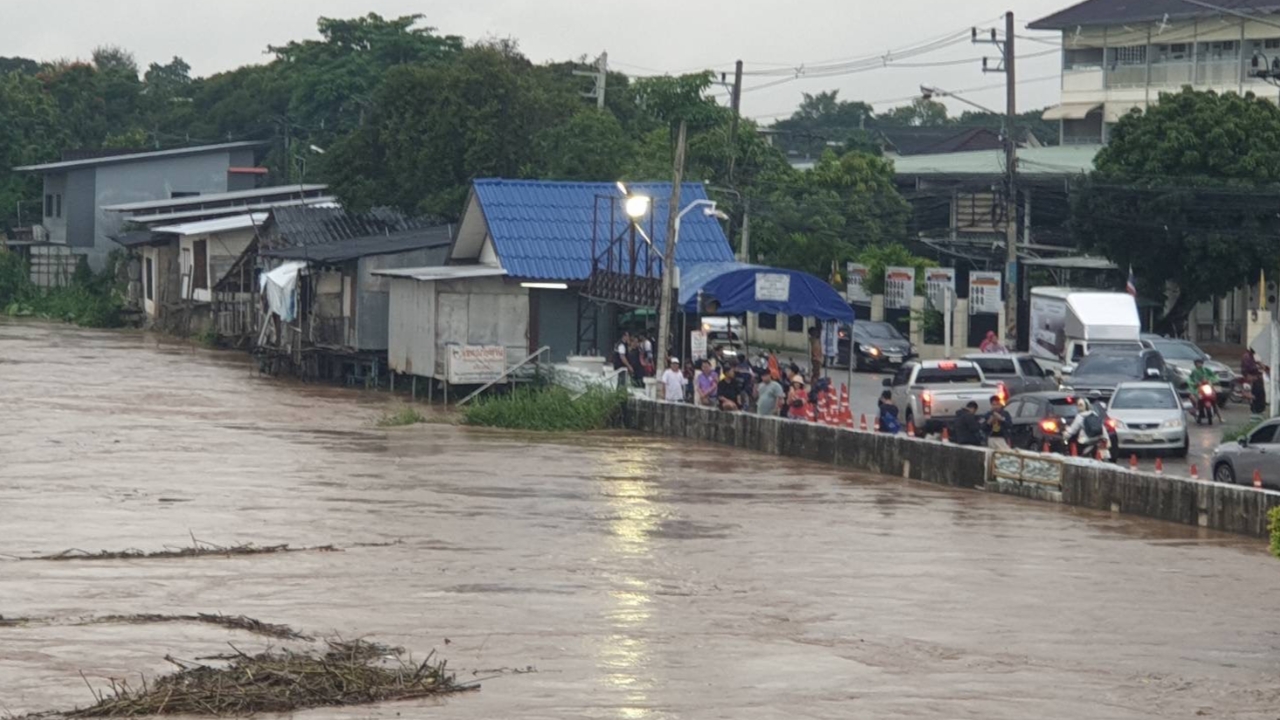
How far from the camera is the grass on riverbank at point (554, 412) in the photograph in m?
37.1

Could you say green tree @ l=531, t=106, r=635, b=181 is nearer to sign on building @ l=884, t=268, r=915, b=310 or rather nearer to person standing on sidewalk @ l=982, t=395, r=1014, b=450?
sign on building @ l=884, t=268, r=915, b=310

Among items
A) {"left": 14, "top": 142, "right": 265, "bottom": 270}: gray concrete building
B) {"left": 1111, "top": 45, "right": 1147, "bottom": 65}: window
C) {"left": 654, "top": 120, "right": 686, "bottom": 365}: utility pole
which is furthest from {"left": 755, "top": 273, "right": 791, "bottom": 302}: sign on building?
{"left": 14, "top": 142, "right": 265, "bottom": 270}: gray concrete building

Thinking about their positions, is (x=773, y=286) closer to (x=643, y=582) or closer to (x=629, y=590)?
(x=643, y=582)

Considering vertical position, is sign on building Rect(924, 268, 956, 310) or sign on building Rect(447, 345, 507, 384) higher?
sign on building Rect(924, 268, 956, 310)

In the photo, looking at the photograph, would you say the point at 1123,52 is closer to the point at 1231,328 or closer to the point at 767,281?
the point at 1231,328

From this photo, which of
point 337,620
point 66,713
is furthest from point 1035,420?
point 66,713

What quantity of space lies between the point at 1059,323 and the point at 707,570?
26.1 metres

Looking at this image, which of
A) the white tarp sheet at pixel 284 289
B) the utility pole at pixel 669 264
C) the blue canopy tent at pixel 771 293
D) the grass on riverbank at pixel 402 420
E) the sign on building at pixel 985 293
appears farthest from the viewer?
the sign on building at pixel 985 293

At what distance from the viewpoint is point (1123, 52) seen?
71562mm

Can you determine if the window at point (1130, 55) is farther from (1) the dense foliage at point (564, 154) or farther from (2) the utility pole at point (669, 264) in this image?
(2) the utility pole at point (669, 264)

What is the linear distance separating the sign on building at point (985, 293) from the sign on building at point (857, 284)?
5.87 m

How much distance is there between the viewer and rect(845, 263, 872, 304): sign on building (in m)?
61.2

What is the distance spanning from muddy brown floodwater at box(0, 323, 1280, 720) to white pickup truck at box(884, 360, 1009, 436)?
13.0 ft

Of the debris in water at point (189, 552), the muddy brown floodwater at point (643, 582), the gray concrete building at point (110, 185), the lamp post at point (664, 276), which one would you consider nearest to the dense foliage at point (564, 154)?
the gray concrete building at point (110, 185)
